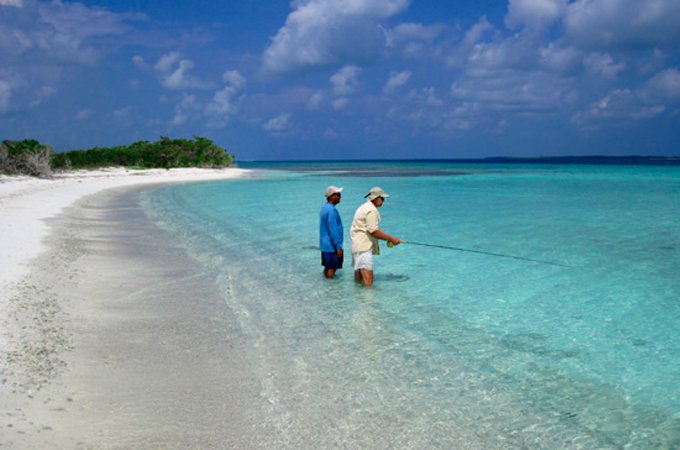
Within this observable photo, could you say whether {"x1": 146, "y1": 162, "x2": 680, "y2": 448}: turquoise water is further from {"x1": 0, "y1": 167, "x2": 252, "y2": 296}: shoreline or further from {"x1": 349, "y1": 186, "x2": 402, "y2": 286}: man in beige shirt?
{"x1": 0, "y1": 167, "x2": 252, "y2": 296}: shoreline

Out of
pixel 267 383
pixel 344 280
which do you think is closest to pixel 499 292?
pixel 344 280

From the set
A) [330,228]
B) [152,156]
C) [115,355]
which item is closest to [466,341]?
[330,228]

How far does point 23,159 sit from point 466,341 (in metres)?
37.6

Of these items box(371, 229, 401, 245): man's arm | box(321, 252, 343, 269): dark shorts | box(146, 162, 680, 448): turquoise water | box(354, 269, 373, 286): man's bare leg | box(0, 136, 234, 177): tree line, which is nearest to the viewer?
box(146, 162, 680, 448): turquoise water

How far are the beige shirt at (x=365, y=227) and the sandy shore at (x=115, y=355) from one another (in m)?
2.27

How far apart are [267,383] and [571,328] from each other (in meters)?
4.09

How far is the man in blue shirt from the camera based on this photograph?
925 centimetres

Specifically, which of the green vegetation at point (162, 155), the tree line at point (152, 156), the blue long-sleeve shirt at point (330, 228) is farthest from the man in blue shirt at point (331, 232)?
the green vegetation at point (162, 155)

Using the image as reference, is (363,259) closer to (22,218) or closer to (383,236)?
(383,236)

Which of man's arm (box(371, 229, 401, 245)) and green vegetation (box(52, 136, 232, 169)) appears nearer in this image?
man's arm (box(371, 229, 401, 245))

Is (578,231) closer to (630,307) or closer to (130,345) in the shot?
(630,307)

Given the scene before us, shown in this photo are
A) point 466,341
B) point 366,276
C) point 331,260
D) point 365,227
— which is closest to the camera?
point 466,341

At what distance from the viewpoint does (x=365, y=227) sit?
898 centimetres

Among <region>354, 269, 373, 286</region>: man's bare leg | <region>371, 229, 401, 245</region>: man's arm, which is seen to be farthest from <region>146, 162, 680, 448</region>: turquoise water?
<region>371, 229, 401, 245</region>: man's arm
